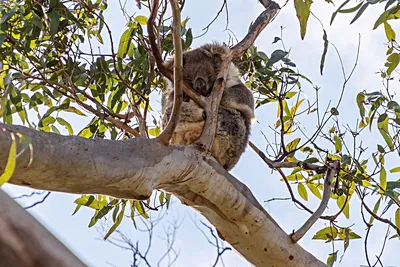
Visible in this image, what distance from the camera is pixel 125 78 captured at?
3035 mm

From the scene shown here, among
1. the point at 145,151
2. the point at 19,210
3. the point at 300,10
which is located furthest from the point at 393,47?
the point at 19,210

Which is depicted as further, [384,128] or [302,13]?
[384,128]

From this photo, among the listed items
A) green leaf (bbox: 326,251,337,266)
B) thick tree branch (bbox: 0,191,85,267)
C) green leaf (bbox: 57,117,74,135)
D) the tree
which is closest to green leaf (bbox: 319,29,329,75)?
the tree

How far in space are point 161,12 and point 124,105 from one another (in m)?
0.89

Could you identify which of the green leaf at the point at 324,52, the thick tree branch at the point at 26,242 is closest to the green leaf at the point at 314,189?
the green leaf at the point at 324,52

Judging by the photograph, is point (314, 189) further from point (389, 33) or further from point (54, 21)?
point (54, 21)

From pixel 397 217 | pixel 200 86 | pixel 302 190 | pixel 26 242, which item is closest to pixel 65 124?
pixel 200 86

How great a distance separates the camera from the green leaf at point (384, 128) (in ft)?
9.78

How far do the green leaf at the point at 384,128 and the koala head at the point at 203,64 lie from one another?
0.93 metres

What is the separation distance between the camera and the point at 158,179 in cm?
203

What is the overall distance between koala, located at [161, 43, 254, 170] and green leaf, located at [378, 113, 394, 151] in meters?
0.67

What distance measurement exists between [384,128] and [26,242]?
2730 mm

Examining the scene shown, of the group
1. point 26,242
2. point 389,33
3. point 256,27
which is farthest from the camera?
point 256,27

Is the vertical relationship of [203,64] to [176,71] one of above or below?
above
